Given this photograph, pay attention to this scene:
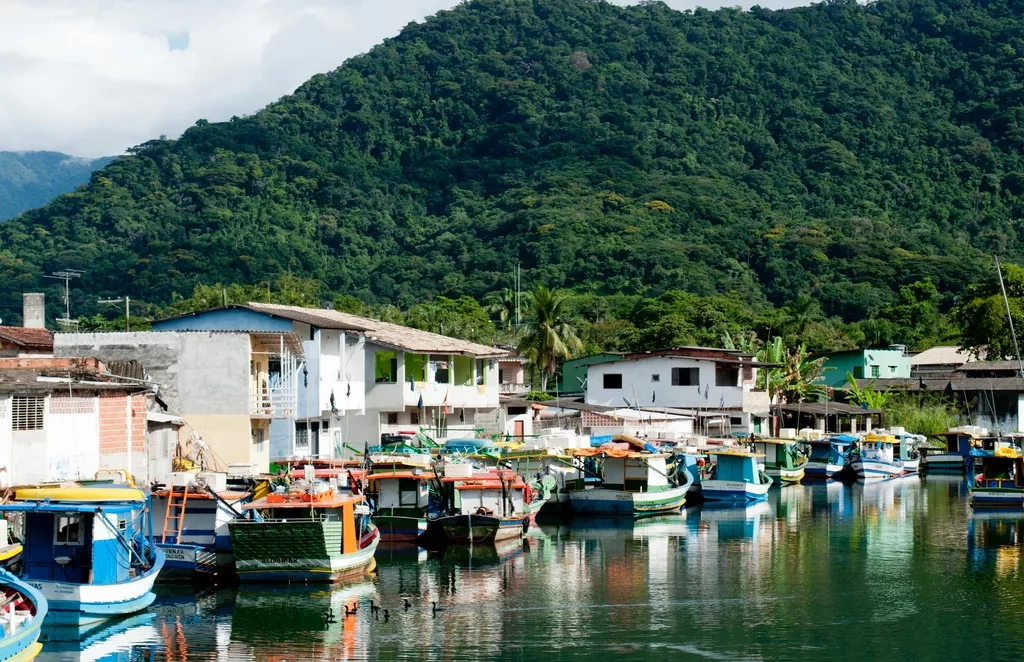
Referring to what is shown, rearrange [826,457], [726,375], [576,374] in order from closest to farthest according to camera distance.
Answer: [826,457]
[726,375]
[576,374]

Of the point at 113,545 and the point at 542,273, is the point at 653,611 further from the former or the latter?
the point at 542,273

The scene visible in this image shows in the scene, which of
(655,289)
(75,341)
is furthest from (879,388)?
(75,341)

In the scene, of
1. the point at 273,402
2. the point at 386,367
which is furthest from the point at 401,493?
the point at 386,367


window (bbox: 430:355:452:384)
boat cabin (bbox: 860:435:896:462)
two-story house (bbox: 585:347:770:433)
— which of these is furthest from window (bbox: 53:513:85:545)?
boat cabin (bbox: 860:435:896:462)

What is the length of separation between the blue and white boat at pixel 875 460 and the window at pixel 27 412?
46.2 metres

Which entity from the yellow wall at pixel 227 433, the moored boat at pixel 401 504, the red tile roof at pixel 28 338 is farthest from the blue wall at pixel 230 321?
the moored boat at pixel 401 504

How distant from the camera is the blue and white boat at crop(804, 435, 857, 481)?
70.1 m

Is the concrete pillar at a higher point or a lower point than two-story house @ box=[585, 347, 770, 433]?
higher

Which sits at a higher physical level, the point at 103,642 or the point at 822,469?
the point at 822,469

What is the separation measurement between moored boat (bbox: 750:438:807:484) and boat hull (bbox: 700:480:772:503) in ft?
30.9

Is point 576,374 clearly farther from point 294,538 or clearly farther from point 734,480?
point 294,538

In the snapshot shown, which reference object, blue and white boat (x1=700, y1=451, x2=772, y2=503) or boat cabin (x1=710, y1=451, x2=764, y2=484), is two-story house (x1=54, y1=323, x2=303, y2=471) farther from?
boat cabin (x1=710, y1=451, x2=764, y2=484)

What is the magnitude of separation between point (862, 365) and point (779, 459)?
32787 millimetres

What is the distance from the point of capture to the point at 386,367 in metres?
55.8
